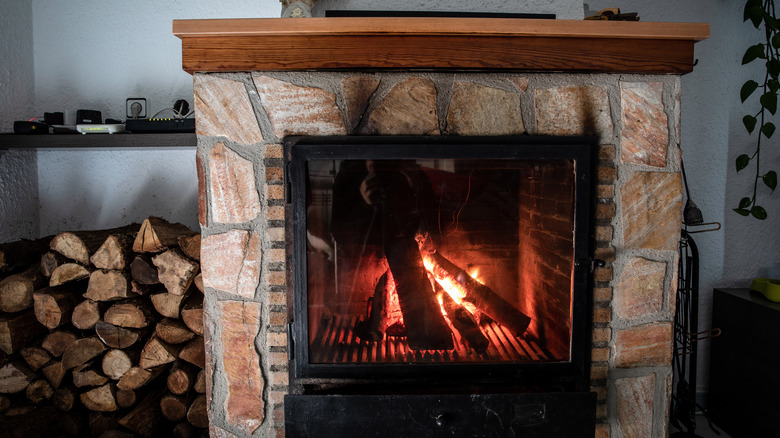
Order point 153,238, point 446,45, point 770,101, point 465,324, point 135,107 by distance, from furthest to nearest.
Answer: point 135,107 < point 770,101 < point 153,238 < point 465,324 < point 446,45

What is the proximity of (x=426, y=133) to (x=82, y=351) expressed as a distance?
4.42 feet

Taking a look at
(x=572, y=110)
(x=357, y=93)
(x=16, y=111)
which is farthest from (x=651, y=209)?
(x=16, y=111)

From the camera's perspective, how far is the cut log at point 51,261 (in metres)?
1.39

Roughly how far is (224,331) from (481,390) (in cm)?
75

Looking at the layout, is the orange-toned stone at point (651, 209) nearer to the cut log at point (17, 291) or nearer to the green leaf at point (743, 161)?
the green leaf at point (743, 161)

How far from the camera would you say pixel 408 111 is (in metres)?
1.16

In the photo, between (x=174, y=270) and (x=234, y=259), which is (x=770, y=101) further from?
(x=174, y=270)

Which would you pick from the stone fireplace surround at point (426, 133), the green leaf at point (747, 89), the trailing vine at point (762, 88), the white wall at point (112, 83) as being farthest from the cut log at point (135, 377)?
the green leaf at point (747, 89)

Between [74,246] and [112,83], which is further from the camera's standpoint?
[112,83]

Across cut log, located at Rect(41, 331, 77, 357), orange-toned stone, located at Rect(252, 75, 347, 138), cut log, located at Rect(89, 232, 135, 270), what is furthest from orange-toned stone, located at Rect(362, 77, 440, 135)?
cut log, located at Rect(41, 331, 77, 357)

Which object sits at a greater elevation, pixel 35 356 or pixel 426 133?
pixel 426 133

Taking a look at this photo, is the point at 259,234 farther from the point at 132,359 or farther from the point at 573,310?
the point at 573,310

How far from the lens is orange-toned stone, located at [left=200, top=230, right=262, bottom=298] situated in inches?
46.6

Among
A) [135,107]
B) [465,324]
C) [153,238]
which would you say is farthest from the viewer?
[135,107]
